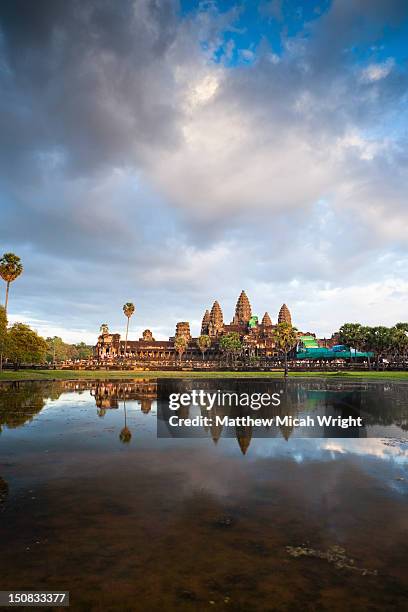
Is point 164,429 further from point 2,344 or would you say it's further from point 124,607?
point 2,344

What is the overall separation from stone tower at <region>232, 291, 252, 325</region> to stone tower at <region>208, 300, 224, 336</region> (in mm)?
10943

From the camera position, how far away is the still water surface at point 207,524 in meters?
5.79

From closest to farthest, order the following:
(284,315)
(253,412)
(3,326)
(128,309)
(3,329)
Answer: (253,412) < (3,329) < (3,326) < (128,309) < (284,315)

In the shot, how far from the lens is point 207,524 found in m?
8.02

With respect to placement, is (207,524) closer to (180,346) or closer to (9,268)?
(9,268)

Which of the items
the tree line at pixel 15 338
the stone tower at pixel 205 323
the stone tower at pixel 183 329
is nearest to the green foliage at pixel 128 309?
the tree line at pixel 15 338

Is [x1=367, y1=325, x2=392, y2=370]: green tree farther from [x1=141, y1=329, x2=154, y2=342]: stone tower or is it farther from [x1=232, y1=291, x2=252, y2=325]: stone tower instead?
[x1=141, y1=329, x2=154, y2=342]: stone tower

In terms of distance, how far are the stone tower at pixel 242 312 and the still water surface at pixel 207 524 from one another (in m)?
178

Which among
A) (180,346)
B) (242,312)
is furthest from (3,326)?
(242,312)

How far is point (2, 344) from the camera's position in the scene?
Result: 63.0m

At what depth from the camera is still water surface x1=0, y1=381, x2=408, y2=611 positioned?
5793 millimetres

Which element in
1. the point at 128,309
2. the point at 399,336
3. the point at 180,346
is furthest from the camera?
the point at 180,346

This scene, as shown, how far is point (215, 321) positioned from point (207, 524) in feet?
579

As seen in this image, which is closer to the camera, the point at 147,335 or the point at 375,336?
the point at 375,336
